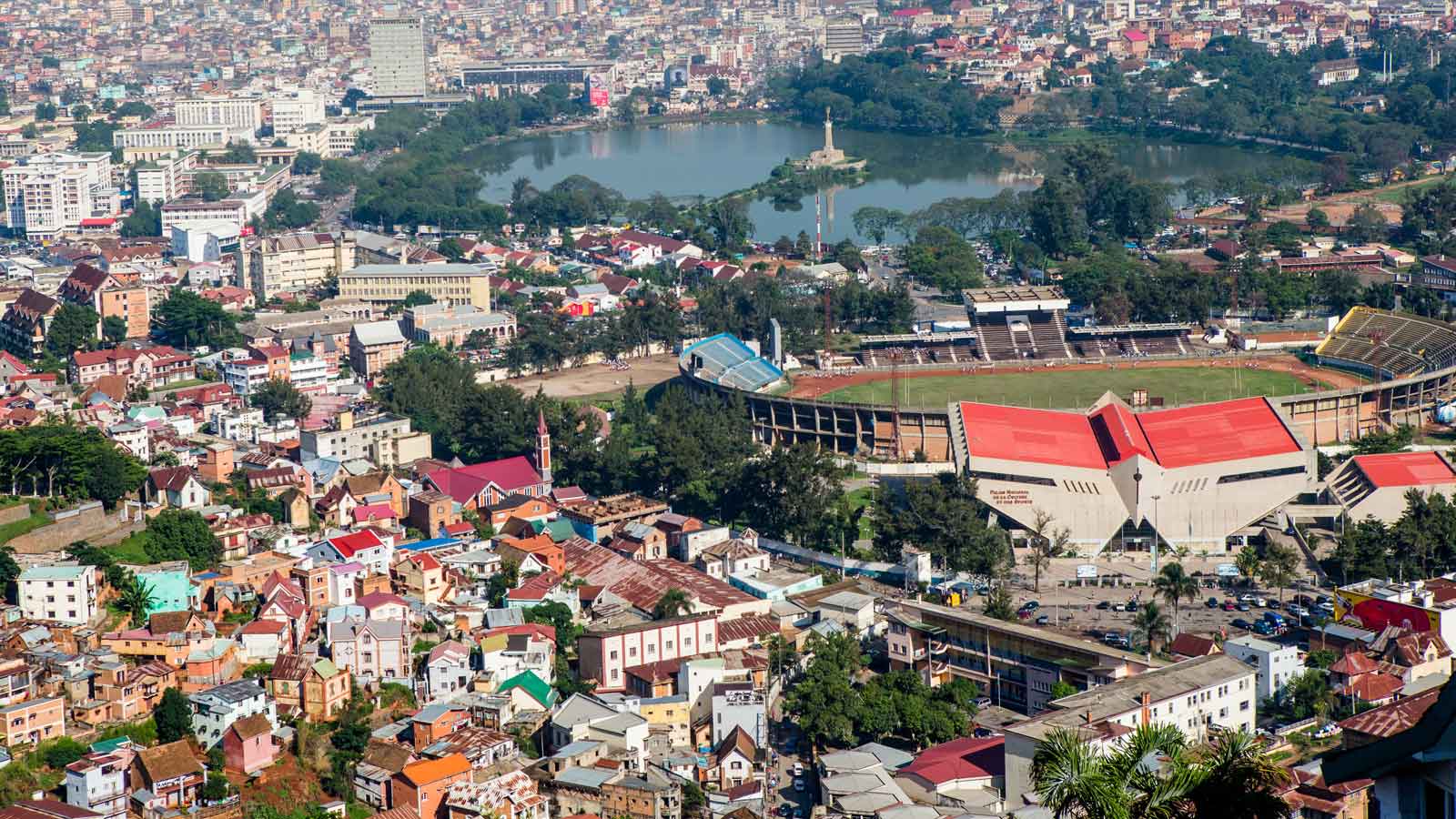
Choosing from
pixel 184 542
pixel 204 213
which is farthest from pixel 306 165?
pixel 184 542

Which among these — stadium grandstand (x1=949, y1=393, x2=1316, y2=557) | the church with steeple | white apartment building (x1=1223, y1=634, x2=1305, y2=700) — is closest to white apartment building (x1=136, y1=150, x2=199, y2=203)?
the church with steeple

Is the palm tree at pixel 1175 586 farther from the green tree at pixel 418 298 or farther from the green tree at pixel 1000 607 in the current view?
the green tree at pixel 418 298

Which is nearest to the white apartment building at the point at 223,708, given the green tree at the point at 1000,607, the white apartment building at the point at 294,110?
the green tree at the point at 1000,607

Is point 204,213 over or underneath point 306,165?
underneath

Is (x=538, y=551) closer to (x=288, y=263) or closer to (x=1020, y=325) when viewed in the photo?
(x=1020, y=325)

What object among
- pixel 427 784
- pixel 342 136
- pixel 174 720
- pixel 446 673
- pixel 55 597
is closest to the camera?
pixel 427 784

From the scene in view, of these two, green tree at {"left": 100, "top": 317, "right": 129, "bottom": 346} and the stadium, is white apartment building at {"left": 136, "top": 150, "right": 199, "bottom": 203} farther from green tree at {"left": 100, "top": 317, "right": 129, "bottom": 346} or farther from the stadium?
the stadium
